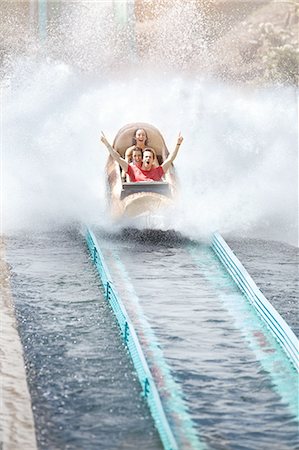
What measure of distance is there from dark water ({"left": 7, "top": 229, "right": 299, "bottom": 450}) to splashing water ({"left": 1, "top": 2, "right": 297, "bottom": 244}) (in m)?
1.11

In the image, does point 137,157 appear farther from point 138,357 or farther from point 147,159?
point 138,357

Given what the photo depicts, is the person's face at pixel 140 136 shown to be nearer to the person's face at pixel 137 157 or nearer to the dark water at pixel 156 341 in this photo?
the person's face at pixel 137 157

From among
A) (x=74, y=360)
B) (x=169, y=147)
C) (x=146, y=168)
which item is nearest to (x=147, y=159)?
(x=146, y=168)

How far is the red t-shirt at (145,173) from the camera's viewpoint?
13898 millimetres

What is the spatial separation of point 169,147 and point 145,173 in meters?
3.84

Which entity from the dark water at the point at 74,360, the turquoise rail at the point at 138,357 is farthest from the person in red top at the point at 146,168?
the turquoise rail at the point at 138,357

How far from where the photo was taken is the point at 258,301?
10.5 metres

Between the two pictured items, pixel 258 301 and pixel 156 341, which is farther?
pixel 258 301

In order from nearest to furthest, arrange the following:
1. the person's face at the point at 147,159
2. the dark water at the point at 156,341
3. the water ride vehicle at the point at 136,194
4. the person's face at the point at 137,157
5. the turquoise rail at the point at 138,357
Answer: the turquoise rail at the point at 138,357
the dark water at the point at 156,341
the water ride vehicle at the point at 136,194
the person's face at the point at 147,159
the person's face at the point at 137,157

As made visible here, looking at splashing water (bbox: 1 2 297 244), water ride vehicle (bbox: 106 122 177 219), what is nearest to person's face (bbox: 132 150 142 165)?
water ride vehicle (bbox: 106 122 177 219)

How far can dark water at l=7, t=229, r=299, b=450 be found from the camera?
7.55m

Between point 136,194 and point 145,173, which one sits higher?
point 145,173

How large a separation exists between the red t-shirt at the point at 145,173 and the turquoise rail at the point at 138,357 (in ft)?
6.62

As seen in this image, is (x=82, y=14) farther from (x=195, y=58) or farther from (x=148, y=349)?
(x=148, y=349)
